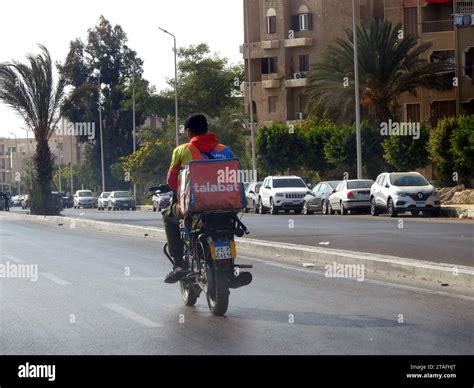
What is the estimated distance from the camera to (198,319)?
37.2 feet

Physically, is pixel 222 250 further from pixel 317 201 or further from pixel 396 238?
pixel 317 201

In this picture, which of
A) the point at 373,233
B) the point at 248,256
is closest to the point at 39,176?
the point at 373,233

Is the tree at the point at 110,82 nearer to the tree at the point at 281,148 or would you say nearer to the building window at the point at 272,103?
the building window at the point at 272,103

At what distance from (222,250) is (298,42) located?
242ft

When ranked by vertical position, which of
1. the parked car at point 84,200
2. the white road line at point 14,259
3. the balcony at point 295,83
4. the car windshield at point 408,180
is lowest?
the parked car at point 84,200

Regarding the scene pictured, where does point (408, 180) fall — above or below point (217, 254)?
above

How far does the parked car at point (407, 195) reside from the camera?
38.2 metres

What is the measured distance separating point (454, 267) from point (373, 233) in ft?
39.9

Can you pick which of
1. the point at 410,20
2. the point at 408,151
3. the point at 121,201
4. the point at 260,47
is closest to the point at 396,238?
the point at 408,151

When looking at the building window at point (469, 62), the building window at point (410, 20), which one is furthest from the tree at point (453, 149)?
the building window at point (410, 20)

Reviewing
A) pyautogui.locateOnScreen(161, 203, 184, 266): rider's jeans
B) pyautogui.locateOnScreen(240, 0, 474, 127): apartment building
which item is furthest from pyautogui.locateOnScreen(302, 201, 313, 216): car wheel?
pyautogui.locateOnScreen(161, 203, 184, 266): rider's jeans

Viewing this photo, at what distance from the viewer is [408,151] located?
181ft

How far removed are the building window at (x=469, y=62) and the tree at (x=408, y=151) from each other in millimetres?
12196
